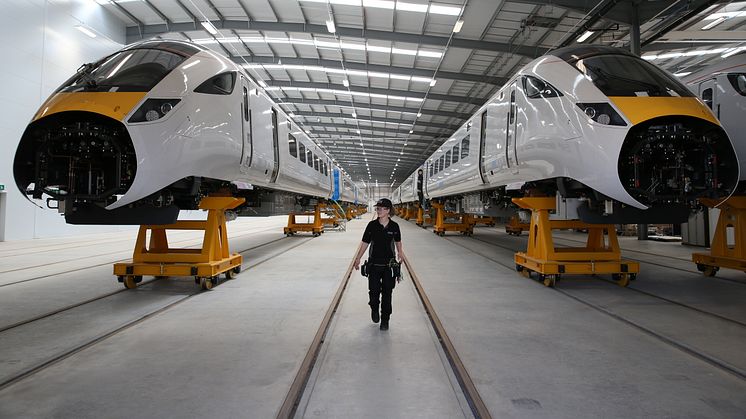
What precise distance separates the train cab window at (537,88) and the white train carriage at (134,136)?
376 cm

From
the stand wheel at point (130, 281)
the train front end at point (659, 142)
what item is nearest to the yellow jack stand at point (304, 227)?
the stand wheel at point (130, 281)

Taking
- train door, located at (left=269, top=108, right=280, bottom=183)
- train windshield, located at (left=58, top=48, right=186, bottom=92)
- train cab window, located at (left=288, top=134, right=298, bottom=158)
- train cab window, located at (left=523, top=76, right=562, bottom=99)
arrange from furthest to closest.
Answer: train cab window, located at (left=288, top=134, right=298, bottom=158)
train door, located at (left=269, top=108, right=280, bottom=183)
train cab window, located at (left=523, top=76, right=562, bottom=99)
train windshield, located at (left=58, top=48, right=186, bottom=92)

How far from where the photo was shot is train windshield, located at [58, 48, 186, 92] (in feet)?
12.8

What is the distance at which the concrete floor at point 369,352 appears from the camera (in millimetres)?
2211

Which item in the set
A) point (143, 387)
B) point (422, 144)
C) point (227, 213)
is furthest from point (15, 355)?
point (422, 144)

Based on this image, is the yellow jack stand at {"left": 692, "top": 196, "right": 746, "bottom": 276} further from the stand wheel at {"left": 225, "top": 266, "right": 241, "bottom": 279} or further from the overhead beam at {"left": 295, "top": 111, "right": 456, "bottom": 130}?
the overhead beam at {"left": 295, "top": 111, "right": 456, "bottom": 130}

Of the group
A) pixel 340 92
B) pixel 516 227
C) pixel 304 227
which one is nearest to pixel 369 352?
pixel 304 227

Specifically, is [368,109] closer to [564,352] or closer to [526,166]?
[526,166]

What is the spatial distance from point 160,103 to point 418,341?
10.7 feet

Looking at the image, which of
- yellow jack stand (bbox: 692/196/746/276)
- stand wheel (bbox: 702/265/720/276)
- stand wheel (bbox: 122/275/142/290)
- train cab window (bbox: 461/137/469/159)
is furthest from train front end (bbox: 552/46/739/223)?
stand wheel (bbox: 122/275/142/290)

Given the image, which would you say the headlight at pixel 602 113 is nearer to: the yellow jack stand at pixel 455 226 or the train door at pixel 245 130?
the train door at pixel 245 130

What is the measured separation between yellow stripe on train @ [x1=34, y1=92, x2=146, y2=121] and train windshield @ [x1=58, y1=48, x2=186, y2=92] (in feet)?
0.27

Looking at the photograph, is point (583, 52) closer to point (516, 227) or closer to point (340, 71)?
point (516, 227)

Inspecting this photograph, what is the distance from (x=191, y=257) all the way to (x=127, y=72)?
7.64 feet
